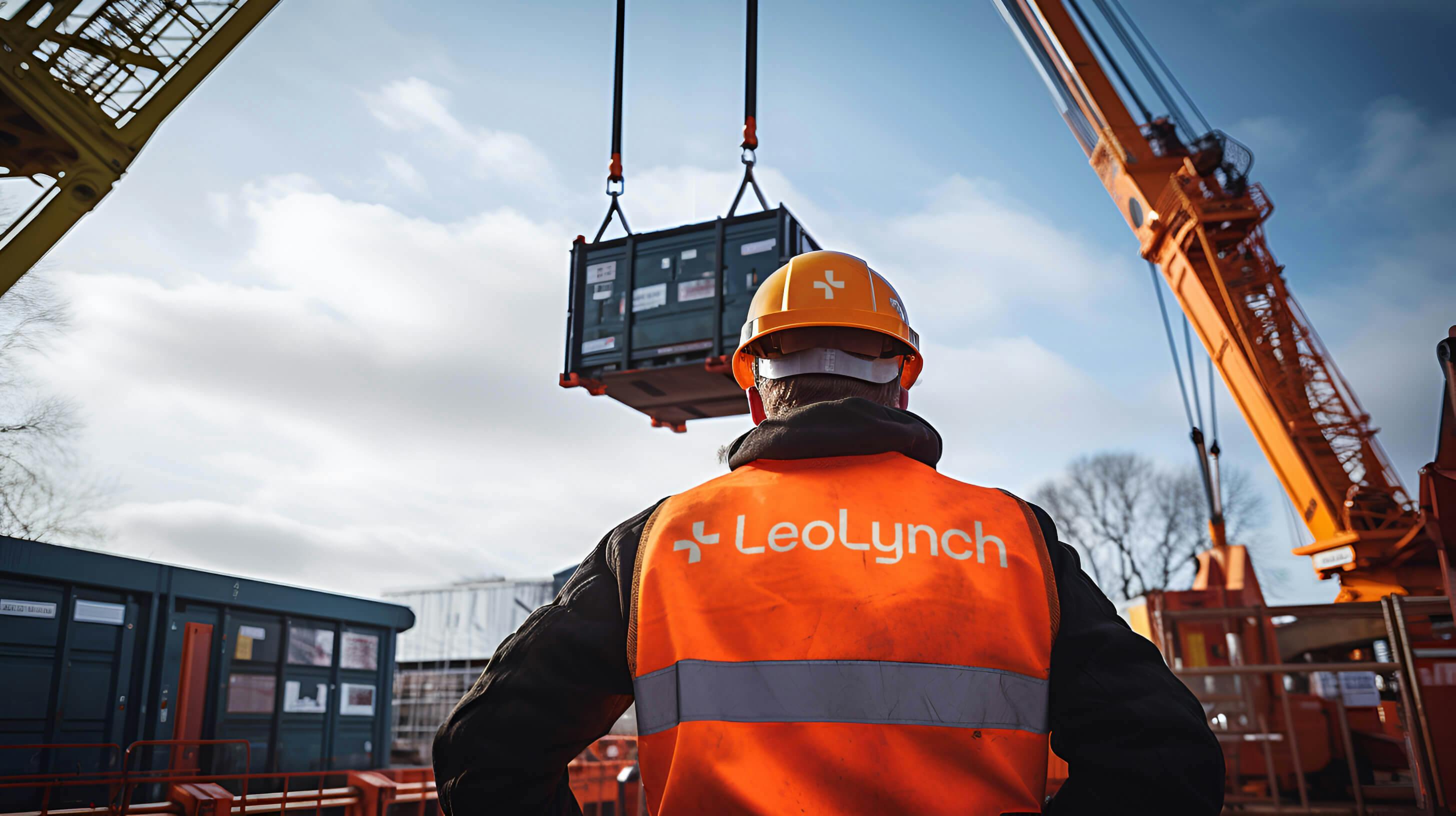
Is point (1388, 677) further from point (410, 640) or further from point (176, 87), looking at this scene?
point (410, 640)

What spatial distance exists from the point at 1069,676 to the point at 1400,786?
8314 mm

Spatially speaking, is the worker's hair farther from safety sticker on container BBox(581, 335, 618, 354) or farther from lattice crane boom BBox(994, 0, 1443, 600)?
lattice crane boom BBox(994, 0, 1443, 600)

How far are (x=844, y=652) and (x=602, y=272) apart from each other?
846cm

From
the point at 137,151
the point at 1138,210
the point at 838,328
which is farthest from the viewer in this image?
the point at 1138,210

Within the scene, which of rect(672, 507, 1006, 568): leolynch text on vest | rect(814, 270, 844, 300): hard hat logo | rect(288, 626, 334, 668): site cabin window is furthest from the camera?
rect(288, 626, 334, 668): site cabin window

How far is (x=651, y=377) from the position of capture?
9008mm

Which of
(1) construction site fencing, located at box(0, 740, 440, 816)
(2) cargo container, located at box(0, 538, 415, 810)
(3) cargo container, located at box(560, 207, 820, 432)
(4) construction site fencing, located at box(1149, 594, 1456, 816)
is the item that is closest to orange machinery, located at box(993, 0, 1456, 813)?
(4) construction site fencing, located at box(1149, 594, 1456, 816)

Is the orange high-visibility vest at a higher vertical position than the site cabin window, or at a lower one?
lower

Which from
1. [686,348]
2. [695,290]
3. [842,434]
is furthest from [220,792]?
[842,434]

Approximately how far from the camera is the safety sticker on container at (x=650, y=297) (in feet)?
29.9

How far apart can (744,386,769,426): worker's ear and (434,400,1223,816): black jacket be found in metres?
0.34

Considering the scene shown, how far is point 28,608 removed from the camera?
8945mm

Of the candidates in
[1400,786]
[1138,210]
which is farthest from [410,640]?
[1400,786]

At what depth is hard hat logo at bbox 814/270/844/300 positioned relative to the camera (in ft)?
6.89
